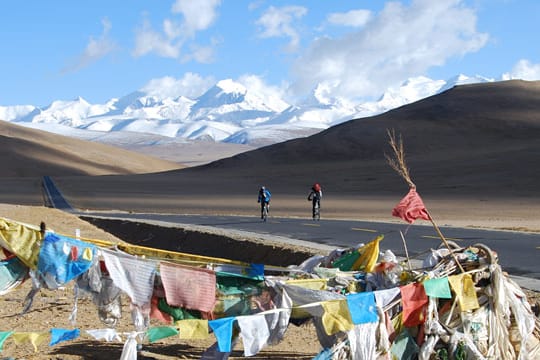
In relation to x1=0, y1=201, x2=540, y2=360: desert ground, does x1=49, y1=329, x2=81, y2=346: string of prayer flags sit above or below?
above

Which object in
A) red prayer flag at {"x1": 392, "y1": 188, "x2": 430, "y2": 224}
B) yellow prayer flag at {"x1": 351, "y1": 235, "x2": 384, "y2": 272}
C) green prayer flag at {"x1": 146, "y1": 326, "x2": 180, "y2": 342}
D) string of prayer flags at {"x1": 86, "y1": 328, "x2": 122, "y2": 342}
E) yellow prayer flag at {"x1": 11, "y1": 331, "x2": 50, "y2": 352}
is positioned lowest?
string of prayer flags at {"x1": 86, "y1": 328, "x2": 122, "y2": 342}

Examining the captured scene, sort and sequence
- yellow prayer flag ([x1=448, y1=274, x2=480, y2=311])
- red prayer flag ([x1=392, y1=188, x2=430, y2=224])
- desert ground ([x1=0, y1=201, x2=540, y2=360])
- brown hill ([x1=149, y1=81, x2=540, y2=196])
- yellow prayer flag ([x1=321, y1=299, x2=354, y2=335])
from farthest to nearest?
brown hill ([x1=149, y1=81, x2=540, y2=196]) → desert ground ([x1=0, y1=201, x2=540, y2=360]) → red prayer flag ([x1=392, y1=188, x2=430, y2=224]) → yellow prayer flag ([x1=448, y1=274, x2=480, y2=311]) → yellow prayer flag ([x1=321, y1=299, x2=354, y2=335])

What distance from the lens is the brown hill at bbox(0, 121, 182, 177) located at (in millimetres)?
112750

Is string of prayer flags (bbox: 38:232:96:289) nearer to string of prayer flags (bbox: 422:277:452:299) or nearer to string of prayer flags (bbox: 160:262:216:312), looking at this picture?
string of prayer flags (bbox: 160:262:216:312)

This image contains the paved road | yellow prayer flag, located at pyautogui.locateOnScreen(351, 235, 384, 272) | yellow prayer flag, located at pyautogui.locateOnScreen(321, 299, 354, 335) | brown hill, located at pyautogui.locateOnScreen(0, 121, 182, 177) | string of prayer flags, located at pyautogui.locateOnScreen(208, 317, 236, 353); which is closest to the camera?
string of prayer flags, located at pyautogui.locateOnScreen(208, 317, 236, 353)

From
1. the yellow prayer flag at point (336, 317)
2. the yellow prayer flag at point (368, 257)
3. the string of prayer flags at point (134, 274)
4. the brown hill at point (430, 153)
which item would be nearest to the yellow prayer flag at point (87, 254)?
the string of prayer flags at point (134, 274)

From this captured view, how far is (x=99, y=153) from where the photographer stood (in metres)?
150

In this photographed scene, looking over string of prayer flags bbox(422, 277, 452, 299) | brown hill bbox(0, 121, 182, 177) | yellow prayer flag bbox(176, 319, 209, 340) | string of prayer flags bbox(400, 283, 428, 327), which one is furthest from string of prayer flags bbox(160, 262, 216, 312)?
brown hill bbox(0, 121, 182, 177)

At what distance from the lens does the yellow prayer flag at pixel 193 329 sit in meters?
6.15

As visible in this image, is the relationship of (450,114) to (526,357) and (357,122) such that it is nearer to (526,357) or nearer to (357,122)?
(357,122)

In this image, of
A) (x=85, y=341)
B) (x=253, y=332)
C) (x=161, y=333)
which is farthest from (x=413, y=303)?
(x=85, y=341)

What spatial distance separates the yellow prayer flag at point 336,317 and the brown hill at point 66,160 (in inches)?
4048

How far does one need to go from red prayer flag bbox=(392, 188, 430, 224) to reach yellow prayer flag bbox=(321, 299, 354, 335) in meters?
1.05

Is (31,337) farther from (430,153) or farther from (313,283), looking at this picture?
(430,153)
